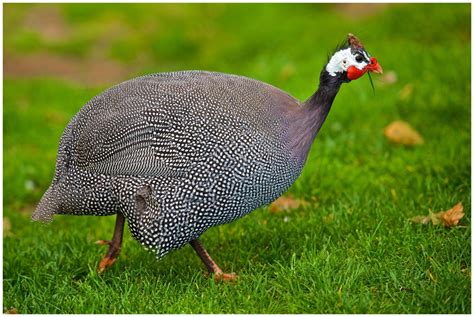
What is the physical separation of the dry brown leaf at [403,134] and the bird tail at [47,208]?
7.94ft

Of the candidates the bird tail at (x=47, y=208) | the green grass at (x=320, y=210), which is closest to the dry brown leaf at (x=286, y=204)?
the green grass at (x=320, y=210)

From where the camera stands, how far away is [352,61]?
10.7 ft

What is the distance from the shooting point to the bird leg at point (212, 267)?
339cm

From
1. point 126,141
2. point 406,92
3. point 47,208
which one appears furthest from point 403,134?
point 47,208

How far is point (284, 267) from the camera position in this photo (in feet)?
A: 10.8

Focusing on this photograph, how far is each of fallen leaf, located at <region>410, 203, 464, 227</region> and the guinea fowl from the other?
2.48 feet

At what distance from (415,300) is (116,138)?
4.62ft

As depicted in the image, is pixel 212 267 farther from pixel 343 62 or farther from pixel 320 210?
pixel 343 62

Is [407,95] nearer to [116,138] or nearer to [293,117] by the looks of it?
[293,117]

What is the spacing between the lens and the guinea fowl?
10.3 ft

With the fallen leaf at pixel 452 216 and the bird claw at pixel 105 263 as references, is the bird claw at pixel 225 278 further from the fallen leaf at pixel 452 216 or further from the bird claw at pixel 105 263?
the fallen leaf at pixel 452 216

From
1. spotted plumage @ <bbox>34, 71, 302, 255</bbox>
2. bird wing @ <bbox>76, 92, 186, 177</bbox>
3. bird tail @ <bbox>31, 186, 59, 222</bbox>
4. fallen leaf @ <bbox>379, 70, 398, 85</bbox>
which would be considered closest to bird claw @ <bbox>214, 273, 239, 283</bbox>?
spotted plumage @ <bbox>34, 71, 302, 255</bbox>

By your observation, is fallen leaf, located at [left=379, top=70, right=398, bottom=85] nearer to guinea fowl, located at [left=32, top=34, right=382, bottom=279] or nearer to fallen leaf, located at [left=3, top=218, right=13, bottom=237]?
guinea fowl, located at [left=32, top=34, right=382, bottom=279]

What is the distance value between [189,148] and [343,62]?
78 cm
